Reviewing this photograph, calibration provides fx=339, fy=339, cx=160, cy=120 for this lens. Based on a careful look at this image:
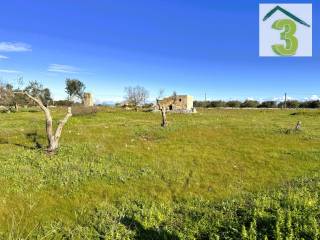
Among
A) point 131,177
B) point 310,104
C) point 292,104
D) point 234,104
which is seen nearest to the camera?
point 131,177

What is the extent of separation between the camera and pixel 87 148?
925 inches

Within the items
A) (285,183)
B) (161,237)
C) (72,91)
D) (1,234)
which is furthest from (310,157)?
(72,91)

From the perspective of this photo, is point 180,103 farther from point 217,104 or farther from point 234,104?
point 234,104

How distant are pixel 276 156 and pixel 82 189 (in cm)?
1413

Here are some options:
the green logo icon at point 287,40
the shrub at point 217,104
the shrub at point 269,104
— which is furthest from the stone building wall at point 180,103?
the green logo icon at point 287,40

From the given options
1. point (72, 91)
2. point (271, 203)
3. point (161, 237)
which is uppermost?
point (72, 91)

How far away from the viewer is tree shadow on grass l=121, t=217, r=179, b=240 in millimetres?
10906

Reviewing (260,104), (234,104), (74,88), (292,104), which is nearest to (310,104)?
(292,104)

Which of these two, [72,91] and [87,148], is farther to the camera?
[72,91]

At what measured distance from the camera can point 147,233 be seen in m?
11.3

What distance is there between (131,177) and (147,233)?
22.3 feet

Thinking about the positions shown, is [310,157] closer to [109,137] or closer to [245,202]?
[245,202]

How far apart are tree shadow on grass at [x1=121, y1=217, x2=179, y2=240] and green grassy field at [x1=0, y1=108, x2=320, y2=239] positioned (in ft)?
0.11

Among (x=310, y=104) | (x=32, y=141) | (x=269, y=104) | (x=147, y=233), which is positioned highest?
(x=269, y=104)
